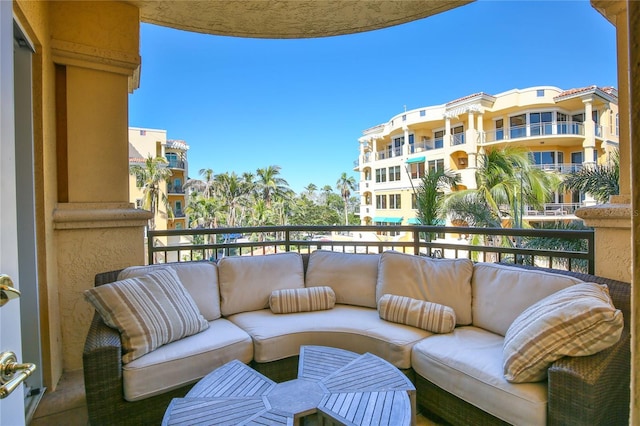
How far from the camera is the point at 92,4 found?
2625 millimetres

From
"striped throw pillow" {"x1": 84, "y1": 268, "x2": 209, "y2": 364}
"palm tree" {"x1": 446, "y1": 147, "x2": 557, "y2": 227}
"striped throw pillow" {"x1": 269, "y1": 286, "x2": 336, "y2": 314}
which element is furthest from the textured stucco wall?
"palm tree" {"x1": 446, "y1": 147, "x2": 557, "y2": 227}

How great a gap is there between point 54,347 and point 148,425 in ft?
3.90

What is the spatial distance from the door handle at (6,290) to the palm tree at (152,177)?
1648 cm

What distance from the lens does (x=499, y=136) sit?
→ 13625mm

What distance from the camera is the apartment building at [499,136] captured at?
11852 mm

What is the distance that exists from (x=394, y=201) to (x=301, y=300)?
14.3 metres

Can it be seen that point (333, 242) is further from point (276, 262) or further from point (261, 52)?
point (261, 52)

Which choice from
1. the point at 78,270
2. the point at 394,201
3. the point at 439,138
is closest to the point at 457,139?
the point at 439,138

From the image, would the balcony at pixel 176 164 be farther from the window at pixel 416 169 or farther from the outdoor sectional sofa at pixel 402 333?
the outdoor sectional sofa at pixel 402 333

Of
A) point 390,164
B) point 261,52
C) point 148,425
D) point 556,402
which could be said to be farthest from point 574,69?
point 148,425

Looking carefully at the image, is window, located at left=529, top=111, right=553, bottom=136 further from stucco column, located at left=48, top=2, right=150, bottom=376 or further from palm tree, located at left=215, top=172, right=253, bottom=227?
palm tree, located at left=215, top=172, right=253, bottom=227

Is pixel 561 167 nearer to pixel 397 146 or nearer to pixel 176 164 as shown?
pixel 397 146

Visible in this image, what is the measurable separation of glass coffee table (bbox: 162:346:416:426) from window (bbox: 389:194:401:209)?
48.7 ft

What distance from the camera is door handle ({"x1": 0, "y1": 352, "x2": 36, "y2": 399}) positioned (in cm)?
63
